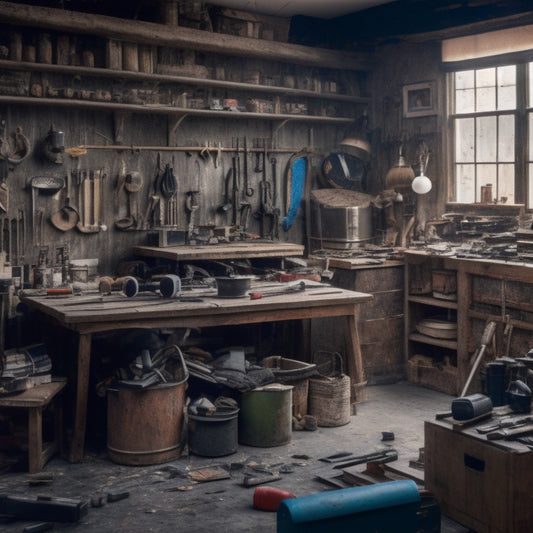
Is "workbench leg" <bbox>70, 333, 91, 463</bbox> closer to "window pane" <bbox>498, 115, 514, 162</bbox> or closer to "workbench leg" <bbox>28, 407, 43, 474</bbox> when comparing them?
"workbench leg" <bbox>28, 407, 43, 474</bbox>

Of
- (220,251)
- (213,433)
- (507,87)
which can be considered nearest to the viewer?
(213,433)

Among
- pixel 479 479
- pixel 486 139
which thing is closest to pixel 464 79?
pixel 486 139

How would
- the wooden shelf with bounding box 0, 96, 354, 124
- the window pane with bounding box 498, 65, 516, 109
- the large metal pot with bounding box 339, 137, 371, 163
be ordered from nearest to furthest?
the wooden shelf with bounding box 0, 96, 354, 124 → the window pane with bounding box 498, 65, 516, 109 → the large metal pot with bounding box 339, 137, 371, 163

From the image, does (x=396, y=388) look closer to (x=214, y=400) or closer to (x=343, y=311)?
(x=343, y=311)

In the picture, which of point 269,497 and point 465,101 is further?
point 465,101

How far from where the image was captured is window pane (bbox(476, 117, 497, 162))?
7336mm

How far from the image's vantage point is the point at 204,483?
4645 mm

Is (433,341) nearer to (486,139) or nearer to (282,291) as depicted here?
(282,291)

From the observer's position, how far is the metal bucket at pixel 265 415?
533cm

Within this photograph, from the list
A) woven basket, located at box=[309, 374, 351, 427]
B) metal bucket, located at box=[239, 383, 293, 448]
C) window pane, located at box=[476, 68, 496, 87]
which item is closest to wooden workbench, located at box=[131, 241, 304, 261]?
woven basket, located at box=[309, 374, 351, 427]

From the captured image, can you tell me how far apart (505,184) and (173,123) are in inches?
122

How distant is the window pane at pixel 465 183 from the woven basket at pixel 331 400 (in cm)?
269

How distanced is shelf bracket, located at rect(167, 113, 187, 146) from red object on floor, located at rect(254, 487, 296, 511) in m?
3.95

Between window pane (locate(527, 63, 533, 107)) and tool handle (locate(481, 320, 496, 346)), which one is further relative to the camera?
window pane (locate(527, 63, 533, 107))
